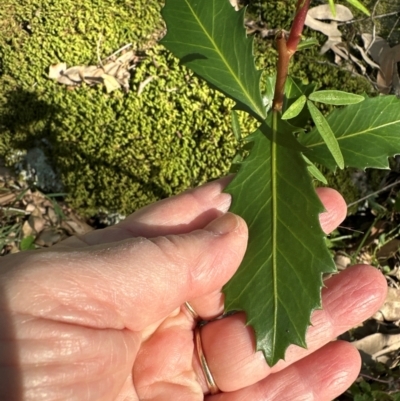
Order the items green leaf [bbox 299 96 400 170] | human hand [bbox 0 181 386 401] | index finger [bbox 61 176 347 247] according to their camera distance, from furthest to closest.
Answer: index finger [bbox 61 176 347 247] < green leaf [bbox 299 96 400 170] < human hand [bbox 0 181 386 401]

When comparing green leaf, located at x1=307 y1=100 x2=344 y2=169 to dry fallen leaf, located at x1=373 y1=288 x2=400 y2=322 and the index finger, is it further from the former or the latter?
dry fallen leaf, located at x1=373 y1=288 x2=400 y2=322

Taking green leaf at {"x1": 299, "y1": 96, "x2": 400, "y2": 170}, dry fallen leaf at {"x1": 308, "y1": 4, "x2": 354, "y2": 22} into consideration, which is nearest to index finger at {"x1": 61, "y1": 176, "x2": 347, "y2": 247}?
green leaf at {"x1": 299, "y1": 96, "x2": 400, "y2": 170}

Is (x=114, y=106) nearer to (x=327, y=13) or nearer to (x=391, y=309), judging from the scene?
(x=327, y=13)

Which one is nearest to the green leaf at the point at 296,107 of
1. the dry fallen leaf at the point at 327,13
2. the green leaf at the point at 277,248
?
the green leaf at the point at 277,248

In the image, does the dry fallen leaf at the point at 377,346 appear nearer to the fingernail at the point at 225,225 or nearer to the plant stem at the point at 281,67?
the fingernail at the point at 225,225

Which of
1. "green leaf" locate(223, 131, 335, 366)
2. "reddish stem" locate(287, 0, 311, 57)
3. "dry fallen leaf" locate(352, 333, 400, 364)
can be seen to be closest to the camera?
"reddish stem" locate(287, 0, 311, 57)

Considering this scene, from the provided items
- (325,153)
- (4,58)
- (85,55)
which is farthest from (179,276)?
(4,58)

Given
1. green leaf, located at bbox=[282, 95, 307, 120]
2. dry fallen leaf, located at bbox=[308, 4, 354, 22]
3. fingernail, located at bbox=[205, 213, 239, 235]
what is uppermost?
dry fallen leaf, located at bbox=[308, 4, 354, 22]
